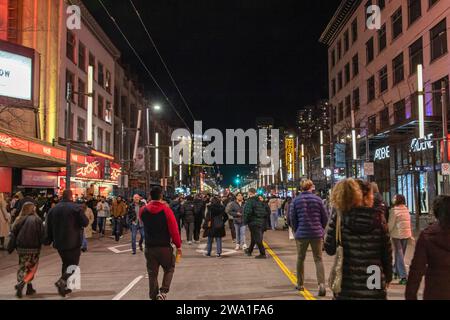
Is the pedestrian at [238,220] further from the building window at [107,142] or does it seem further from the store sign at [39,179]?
the building window at [107,142]

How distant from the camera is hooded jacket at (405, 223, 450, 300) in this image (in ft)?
14.3

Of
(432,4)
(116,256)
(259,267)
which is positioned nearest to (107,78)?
(432,4)

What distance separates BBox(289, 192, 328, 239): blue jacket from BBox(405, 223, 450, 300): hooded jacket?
4393 mm

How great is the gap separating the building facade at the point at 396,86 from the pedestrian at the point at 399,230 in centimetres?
1276

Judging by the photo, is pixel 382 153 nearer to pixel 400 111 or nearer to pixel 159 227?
pixel 400 111

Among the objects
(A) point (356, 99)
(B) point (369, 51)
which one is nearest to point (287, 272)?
(B) point (369, 51)

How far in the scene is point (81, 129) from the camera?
3972 centimetres

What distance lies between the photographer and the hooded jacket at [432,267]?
4.36 meters

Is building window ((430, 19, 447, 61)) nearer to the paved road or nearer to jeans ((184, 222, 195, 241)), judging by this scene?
the paved road

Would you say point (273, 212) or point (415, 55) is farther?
point (415, 55)

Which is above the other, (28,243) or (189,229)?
(28,243)

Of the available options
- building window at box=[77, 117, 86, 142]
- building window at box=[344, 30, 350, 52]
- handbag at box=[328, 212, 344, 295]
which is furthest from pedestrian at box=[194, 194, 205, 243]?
building window at box=[344, 30, 350, 52]

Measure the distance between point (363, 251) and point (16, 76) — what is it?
2297 centimetres

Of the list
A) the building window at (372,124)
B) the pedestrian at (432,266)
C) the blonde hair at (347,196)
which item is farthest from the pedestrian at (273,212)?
the pedestrian at (432,266)
